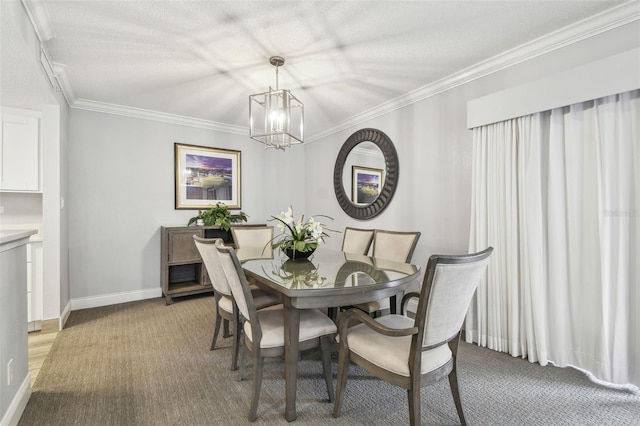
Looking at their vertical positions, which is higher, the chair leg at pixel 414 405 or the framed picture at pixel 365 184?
the framed picture at pixel 365 184

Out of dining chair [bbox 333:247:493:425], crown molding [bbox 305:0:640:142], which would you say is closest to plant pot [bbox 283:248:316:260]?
dining chair [bbox 333:247:493:425]

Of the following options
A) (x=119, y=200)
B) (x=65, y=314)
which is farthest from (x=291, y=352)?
(x=119, y=200)

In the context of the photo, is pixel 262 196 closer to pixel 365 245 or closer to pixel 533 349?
pixel 365 245

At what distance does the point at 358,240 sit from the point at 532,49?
225 cm

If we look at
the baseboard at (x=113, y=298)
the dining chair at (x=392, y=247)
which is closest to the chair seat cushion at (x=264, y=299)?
the dining chair at (x=392, y=247)

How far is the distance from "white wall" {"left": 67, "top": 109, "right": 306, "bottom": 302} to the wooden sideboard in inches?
10.4

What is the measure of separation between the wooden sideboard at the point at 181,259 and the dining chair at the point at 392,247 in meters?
2.05

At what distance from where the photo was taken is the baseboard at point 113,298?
3.65 meters

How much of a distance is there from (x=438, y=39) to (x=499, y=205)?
145cm

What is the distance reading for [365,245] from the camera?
10.5ft

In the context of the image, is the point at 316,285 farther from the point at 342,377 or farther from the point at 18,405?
the point at 18,405

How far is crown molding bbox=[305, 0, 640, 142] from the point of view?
1.98 metres

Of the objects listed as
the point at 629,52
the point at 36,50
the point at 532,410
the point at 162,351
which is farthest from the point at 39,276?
the point at 629,52

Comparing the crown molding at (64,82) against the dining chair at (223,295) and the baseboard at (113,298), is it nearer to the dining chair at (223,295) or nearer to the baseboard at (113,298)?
the dining chair at (223,295)
